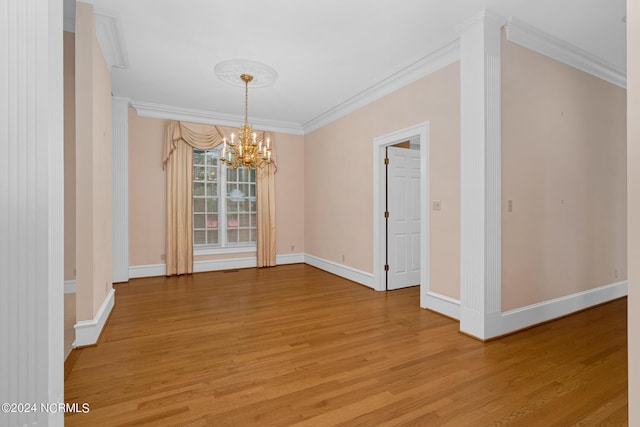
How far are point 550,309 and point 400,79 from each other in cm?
339

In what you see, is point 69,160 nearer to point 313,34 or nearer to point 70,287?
point 70,287

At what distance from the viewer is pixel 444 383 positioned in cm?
225

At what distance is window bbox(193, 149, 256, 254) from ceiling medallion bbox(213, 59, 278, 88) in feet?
7.42

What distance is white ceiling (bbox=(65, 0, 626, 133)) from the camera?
2844 millimetres

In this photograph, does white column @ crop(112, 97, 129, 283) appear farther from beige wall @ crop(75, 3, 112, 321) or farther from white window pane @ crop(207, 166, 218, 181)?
beige wall @ crop(75, 3, 112, 321)

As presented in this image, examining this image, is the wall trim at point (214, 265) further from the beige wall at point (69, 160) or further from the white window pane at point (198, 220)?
the beige wall at point (69, 160)

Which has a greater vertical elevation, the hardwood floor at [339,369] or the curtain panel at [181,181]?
the curtain panel at [181,181]

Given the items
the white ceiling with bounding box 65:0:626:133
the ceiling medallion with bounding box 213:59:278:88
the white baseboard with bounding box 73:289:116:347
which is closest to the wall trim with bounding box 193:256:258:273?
the white baseboard with bounding box 73:289:116:347

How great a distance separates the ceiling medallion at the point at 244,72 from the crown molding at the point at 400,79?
4.82ft

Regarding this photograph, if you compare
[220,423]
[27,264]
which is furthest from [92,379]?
[27,264]

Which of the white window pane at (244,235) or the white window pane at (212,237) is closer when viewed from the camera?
the white window pane at (212,237)

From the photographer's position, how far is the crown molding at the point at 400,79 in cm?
355

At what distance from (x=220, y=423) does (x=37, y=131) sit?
175 centimetres

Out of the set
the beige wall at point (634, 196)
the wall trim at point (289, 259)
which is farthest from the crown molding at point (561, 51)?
the wall trim at point (289, 259)
